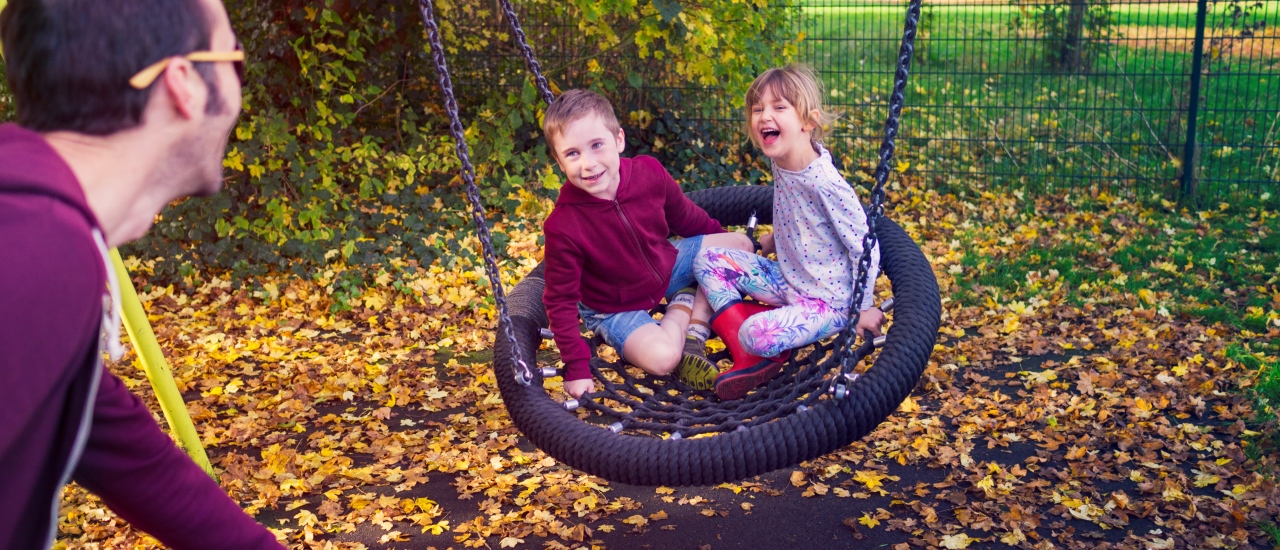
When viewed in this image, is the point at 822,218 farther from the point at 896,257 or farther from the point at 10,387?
the point at 10,387

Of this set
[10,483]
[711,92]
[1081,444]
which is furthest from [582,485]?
[711,92]

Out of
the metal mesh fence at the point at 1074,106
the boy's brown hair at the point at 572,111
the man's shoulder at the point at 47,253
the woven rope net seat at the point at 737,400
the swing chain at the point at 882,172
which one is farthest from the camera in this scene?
the metal mesh fence at the point at 1074,106

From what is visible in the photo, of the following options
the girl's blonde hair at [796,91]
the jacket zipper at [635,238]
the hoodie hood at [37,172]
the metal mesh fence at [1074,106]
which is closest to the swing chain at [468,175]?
the jacket zipper at [635,238]

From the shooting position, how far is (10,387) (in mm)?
1008

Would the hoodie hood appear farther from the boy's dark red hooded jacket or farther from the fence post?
the fence post

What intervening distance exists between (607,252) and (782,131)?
631 mm

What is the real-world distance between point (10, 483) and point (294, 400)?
12.6ft

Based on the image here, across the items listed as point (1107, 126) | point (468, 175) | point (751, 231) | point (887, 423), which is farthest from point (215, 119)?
point (1107, 126)

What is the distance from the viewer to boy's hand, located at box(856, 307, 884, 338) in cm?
308

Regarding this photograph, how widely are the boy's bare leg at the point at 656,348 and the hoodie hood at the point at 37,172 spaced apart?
6.81 feet

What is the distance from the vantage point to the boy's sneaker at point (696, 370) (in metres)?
3.12

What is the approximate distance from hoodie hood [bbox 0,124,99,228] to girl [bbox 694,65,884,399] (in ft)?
7.00

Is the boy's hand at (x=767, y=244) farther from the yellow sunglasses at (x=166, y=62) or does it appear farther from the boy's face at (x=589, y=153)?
the yellow sunglasses at (x=166, y=62)

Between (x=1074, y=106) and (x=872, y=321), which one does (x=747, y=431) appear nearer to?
(x=872, y=321)
